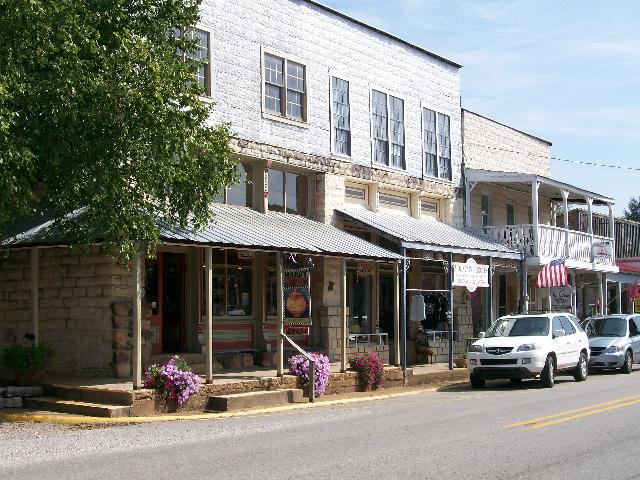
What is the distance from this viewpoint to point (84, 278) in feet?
54.6

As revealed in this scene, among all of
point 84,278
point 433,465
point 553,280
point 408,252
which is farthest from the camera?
point 553,280

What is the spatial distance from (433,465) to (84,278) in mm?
9418

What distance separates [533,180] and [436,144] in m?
3.20

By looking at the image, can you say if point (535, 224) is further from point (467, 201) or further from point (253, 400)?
point (253, 400)

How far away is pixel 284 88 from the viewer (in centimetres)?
2112

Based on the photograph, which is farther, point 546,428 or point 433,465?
point 546,428

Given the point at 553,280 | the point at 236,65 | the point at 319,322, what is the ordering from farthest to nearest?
1. the point at 553,280
2. the point at 319,322
3. the point at 236,65

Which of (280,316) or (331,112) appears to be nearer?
(280,316)

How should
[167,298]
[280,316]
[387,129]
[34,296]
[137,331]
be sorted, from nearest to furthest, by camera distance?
1. [137,331]
2. [34,296]
3. [280,316]
4. [167,298]
5. [387,129]

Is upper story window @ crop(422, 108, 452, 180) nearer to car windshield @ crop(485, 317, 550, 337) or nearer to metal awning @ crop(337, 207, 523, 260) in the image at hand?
metal awning @ crop(337, 207, 523, 260)

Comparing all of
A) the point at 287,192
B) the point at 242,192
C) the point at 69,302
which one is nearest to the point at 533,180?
the point at 287,192

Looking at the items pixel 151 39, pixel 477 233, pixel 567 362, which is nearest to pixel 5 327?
pixel 151 39

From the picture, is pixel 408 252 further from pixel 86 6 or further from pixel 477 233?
pixel 86 6

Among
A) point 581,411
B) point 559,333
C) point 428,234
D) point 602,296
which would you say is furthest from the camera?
point 602,296
